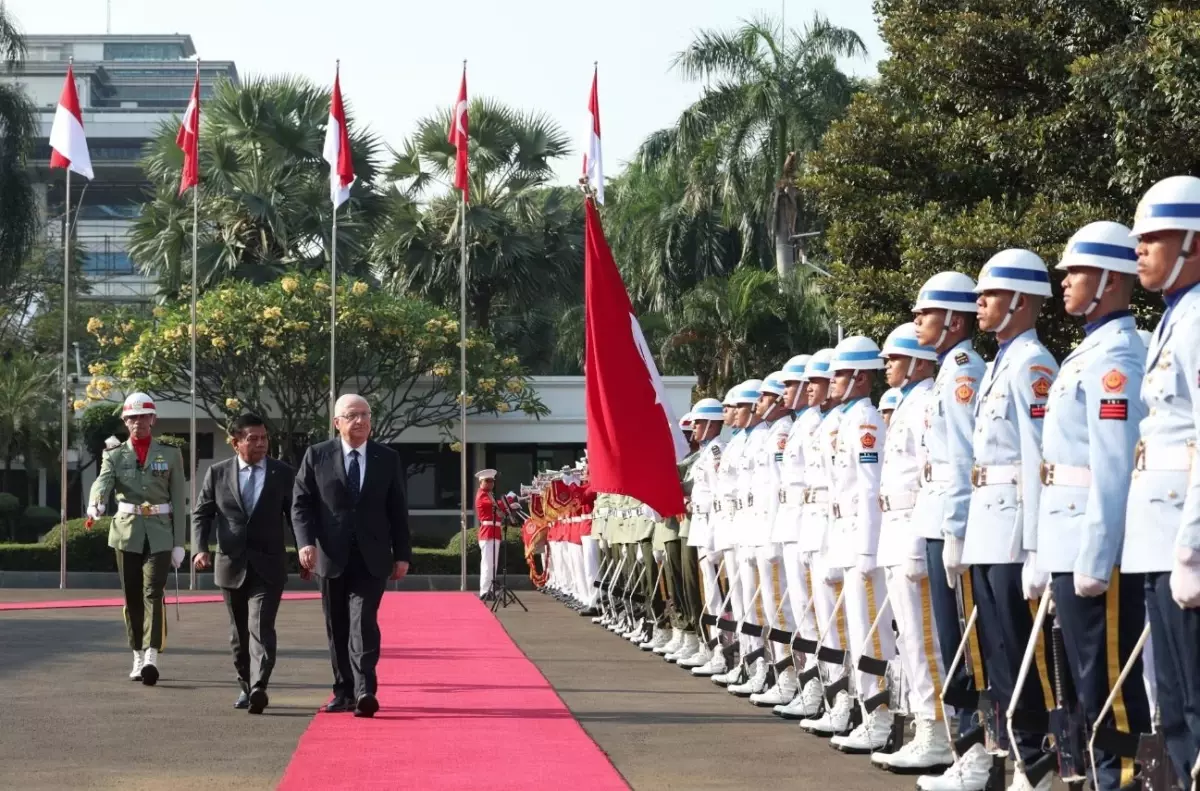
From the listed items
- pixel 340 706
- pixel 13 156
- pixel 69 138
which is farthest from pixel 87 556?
pixel 340 706

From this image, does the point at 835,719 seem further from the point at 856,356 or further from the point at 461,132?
the point at 461,132

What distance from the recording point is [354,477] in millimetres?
11695

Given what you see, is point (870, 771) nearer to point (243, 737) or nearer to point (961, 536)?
point (961, 536)

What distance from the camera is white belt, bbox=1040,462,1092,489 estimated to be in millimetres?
6809

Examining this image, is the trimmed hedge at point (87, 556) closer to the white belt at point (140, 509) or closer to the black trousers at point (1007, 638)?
the white belt at point (140, 509)

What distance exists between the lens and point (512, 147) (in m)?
41.2

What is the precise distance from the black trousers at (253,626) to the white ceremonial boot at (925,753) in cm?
447

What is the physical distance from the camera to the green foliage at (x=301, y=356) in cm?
3688

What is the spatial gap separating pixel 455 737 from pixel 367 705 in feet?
3.54

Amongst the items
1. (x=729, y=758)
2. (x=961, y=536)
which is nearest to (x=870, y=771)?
(x=729, y=758)

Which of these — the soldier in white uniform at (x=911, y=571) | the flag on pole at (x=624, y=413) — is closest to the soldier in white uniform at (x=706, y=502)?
the flag on pole at (x=624, y=413)

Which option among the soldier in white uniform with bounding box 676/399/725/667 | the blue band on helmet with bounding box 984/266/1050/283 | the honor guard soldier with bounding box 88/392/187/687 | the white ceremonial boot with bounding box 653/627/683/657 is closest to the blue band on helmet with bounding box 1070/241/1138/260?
the blue band on helmet with bounding box 984/266/1050/283

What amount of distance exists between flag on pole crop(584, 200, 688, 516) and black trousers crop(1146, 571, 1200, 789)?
9.09 meters

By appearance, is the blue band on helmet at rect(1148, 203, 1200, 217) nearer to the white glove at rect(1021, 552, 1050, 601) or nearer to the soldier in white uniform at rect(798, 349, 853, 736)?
the white glove at rect(1021, 552, 1050, 601)
